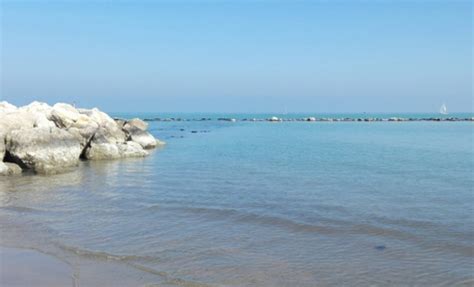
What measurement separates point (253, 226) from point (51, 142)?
1453 centimetres

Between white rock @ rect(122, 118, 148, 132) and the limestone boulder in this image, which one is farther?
white rock @ rect(122, 118, 148, 132)

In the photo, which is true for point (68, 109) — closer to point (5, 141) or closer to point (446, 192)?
point (5, 141)

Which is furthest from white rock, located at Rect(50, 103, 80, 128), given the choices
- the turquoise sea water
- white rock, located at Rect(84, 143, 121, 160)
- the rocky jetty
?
the turquoise sea water

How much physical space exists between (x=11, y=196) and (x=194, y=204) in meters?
6.66

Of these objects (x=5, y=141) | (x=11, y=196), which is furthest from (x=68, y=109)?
(x=11, y=196)

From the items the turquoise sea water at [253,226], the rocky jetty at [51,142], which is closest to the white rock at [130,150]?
the rocky jetty at [51,142]

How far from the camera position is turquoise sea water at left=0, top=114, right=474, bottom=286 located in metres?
8.70

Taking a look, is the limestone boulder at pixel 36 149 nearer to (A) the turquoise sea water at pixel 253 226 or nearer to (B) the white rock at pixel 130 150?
(A) the turquoise sea water at pixel 253 226

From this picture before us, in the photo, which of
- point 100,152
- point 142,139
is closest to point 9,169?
point 100,152

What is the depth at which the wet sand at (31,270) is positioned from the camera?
25.5 feet

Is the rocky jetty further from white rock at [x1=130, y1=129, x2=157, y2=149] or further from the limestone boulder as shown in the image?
white rock at [x1=130, y1=129, x2=157, y2=149]

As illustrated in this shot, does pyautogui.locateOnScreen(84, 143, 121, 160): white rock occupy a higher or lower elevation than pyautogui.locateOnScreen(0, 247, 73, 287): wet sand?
higher

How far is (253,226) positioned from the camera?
479 inches

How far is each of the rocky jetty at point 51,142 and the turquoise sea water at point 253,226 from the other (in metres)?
1.72
